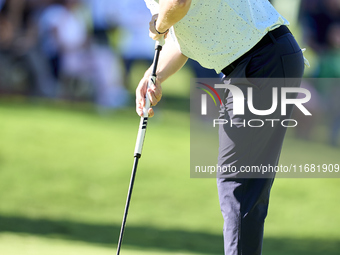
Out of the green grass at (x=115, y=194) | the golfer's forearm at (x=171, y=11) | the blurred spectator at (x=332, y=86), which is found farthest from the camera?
the blurred spectator at (x=332, y=86)

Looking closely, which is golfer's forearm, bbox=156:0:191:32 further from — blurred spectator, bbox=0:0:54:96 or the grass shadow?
blurred spectator, bbox=0:0:54:96

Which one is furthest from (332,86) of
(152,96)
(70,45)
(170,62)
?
(152,96)

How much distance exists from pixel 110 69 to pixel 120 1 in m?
1.23

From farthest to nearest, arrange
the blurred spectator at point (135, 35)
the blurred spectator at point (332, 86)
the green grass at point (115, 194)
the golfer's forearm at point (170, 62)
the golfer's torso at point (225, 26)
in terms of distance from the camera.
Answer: the blurred spectator at point (135, 35), the blurred spectator at point (332, 86), the green grass at point (115, 194), the golfer's forearm at point (170, 62), the golfer's torso at point (225, 26)

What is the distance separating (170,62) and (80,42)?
7322 mm

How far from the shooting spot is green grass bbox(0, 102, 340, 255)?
488 centimetres

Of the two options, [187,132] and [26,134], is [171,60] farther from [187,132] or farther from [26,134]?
[187,132]

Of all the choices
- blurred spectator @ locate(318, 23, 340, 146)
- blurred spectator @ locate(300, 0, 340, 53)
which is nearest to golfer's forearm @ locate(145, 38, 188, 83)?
blurred spectator @ locate(318, 23, 340, 146)

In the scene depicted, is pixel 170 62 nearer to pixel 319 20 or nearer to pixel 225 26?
pixel 225 26

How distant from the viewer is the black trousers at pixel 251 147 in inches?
94.0

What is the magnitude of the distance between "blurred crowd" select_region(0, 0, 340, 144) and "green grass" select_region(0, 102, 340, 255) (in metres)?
0.76

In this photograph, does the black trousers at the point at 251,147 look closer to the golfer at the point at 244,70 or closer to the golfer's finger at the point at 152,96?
the golfer at the point at 244,70

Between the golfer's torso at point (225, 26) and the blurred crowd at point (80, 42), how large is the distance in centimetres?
703

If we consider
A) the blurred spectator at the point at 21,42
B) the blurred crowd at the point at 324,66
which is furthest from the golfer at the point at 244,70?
the blurred spectator at the point at 21,42
